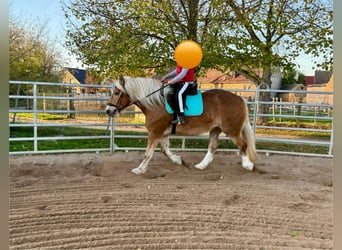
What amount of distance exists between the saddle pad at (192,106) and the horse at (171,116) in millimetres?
74

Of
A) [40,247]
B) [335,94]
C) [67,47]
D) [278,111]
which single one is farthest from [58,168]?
[278,111]

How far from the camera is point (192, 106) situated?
154 inches

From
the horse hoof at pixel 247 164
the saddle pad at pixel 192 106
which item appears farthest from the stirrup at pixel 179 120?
the horse hoof at pixel 247 164

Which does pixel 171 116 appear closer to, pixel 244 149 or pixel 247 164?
pixel 244 149

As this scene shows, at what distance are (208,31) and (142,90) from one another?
6.68ft

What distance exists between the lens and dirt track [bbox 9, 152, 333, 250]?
207 cm

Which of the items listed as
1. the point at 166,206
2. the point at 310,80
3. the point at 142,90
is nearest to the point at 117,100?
the point at 142,90

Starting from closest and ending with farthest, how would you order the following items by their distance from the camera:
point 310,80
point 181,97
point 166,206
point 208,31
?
point 166,206 < point 181,97 < point 208,31 < point 310,80

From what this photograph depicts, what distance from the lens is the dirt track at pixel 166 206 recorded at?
2.07 metres

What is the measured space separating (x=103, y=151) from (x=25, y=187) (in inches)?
88.2

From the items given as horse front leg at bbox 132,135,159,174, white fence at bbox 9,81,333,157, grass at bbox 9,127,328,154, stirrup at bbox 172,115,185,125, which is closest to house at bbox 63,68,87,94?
white fence at bbox 9,81,333,157

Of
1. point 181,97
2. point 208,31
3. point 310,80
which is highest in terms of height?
point 208,31

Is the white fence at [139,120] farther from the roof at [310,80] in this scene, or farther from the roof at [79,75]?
the roof at [79,75]

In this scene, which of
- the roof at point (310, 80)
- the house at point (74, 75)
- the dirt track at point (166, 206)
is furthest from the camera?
the house at point (74, 75)
